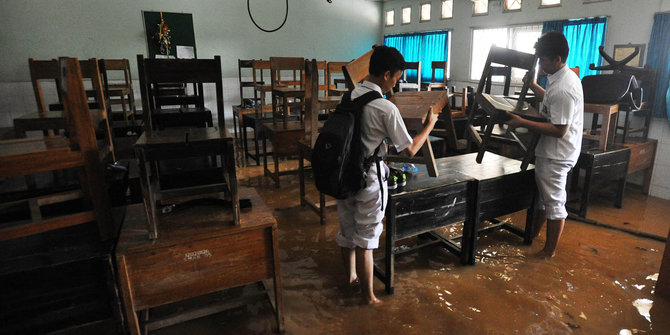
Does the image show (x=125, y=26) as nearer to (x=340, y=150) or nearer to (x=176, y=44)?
(x=176, y=44)

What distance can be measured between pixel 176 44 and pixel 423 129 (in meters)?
6.71

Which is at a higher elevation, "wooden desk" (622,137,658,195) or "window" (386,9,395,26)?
"window" (386,9,395,26)

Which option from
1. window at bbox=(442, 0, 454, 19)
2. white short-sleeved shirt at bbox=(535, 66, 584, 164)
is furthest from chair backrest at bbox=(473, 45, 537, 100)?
window at bbox=(442, 0, 454, 19)

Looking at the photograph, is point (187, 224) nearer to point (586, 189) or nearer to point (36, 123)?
point (36, 123)

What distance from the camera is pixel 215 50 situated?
7.62 m

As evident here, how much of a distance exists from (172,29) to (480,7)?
5944mm

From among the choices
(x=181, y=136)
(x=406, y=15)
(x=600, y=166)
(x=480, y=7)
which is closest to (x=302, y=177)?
(x=181, y=136)

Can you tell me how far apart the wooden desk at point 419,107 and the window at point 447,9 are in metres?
6.15

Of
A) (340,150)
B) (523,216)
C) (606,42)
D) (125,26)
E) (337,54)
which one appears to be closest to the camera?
(340,150)

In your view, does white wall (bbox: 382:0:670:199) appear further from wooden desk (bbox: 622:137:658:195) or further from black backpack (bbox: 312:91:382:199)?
black backpack (bbox: 312:91:382:199)

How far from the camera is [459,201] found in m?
2.48

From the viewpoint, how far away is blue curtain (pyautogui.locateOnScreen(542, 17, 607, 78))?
4.97 meters

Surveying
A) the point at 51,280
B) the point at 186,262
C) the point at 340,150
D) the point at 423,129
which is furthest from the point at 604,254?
the point at 51,280

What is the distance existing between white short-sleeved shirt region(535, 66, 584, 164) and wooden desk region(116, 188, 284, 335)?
6.49 ft
